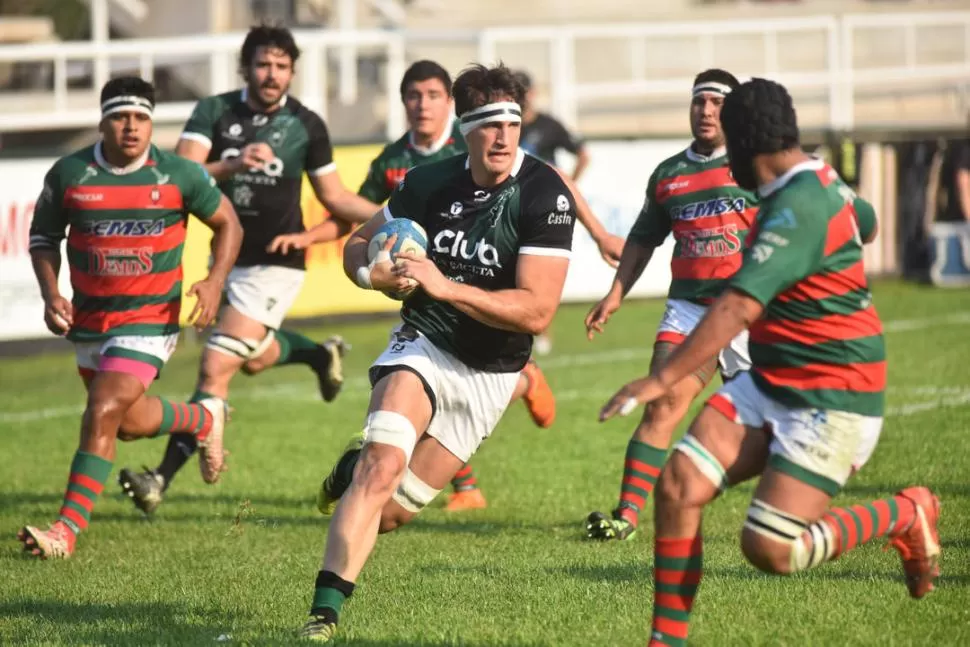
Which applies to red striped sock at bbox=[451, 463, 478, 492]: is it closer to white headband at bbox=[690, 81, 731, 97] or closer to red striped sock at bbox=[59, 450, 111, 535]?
red striped sock at bbox=[59, 450, 111, 535]

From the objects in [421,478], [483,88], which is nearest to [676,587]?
[421,478]

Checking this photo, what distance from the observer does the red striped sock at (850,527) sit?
5766 mm

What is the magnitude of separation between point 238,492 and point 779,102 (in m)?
5.66

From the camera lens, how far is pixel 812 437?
5.74 m

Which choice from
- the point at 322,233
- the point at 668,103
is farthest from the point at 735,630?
the point at 668,103

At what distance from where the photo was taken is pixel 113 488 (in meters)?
10.9

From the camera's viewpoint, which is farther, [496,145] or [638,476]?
[638,476]

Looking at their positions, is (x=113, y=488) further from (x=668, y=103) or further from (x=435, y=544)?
(x=668, y=103)

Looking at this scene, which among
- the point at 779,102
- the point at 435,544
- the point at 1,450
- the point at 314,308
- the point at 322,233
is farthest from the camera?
the point at 314,308

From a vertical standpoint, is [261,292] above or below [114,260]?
below

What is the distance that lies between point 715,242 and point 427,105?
2.19 m

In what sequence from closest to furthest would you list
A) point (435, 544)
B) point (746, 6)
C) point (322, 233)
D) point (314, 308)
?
point (435, 544), point (322, 233), point (314, 308), point (746, 6)

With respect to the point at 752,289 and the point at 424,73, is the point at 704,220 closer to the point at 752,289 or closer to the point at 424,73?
the point at 424,73

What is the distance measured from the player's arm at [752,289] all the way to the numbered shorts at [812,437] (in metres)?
0.43
